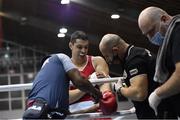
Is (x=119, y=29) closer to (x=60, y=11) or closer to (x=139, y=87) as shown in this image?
(x=60, y=11)

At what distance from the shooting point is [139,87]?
256 centimetres

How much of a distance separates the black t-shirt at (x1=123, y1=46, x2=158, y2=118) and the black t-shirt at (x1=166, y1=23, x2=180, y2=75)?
0.36 meters

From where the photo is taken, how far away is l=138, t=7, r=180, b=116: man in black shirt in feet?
6.83

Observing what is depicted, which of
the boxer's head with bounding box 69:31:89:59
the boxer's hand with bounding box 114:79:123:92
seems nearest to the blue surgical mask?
the boxer's hand with bounding box 114:79:123:92

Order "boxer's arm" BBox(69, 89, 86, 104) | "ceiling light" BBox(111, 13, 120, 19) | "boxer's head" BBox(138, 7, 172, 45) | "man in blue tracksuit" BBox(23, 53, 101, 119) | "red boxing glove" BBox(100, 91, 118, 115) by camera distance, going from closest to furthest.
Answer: "boxer's head" BBox(138, 7, 172, 45) < "man in blue tracksuit" BBox(23, 53, 101, 119) < "red boxing glove" BBox(100, 91, 118, 115) < "boxer's arm" BBox(69, 89, 86, 104) < "ceiling light" BBox(111, 13, 120, 19)

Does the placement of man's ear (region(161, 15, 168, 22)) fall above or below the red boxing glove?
above

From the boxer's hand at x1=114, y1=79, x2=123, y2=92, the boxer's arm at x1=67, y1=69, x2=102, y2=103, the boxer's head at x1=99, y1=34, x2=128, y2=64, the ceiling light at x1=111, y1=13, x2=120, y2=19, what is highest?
the ceiling light at x1=111, y1=13, x2=120, y2=19

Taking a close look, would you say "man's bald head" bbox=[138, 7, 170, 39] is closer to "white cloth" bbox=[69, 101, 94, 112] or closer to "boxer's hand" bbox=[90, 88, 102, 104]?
"boxer's hand" bbox=[90, 88, 102, 104]

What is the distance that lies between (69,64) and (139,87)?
49cm

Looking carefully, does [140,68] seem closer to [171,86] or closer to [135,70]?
[135,70]

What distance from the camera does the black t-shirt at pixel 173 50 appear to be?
2064 mm

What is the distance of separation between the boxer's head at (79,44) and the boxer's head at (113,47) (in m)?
0.68

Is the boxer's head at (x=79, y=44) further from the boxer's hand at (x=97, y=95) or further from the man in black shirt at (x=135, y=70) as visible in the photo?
the boxer's hand at (x=97, y=95)

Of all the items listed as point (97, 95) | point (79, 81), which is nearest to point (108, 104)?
point (97, 95)
